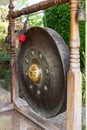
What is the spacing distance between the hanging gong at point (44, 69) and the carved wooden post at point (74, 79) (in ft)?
0.38

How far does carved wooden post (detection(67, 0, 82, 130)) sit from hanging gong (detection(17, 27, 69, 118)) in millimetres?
117

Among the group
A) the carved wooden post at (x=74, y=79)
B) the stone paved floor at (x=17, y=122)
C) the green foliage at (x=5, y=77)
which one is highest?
the carved wooden post at (x=74, y=79)

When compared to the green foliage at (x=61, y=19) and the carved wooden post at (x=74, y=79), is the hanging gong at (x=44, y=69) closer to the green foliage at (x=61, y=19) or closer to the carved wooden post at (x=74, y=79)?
the carved wooden post at (x=74, y=79)

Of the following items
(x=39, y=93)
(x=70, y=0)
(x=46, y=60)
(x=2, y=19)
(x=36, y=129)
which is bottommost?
(x=36, y=129)

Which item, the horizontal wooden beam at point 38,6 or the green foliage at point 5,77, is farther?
the green foliage at point 5,77

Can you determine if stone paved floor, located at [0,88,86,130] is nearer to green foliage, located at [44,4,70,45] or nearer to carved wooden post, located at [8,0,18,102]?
carved wooden post, located at [8,0,18,102]

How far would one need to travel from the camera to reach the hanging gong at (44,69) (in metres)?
1.69

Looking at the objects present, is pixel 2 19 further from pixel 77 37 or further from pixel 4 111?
pixel 77 37

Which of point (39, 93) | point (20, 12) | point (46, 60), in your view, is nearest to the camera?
point (46, 60)

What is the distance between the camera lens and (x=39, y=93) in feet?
6.64

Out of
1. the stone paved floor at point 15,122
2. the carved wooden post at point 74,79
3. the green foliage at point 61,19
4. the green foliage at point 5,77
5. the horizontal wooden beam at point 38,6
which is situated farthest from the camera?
the green foliage at point 5,77

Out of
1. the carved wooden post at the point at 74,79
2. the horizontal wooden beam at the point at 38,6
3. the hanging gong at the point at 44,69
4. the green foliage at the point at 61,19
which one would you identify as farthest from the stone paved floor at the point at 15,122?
the green foliage at the point at 61,19

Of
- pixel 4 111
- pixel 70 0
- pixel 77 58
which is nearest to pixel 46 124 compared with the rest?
pixel 4 111

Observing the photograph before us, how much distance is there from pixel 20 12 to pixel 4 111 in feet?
3.73
